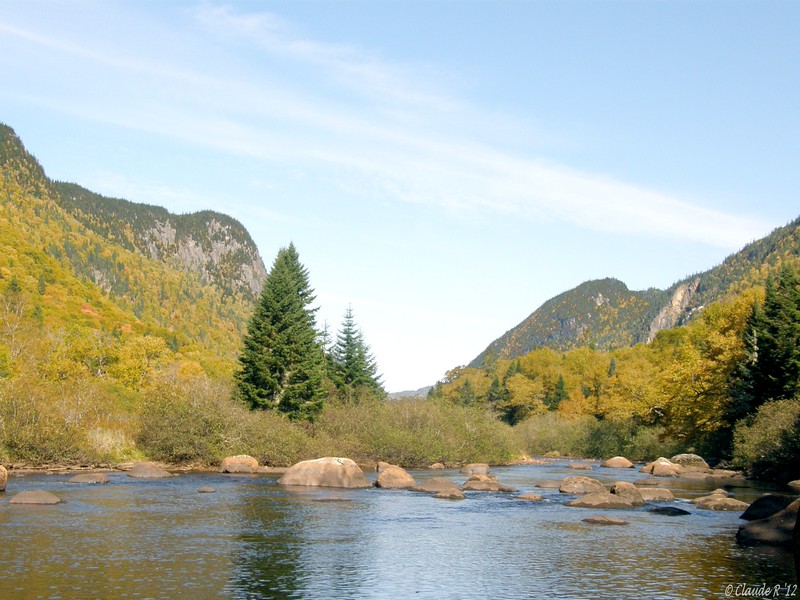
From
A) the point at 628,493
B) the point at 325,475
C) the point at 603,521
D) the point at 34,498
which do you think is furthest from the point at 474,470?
the point at 34,498

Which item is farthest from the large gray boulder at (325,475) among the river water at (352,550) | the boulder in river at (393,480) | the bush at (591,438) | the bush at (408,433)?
the bush at (591,438)

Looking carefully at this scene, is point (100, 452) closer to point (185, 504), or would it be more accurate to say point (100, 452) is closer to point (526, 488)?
point (185, 504)

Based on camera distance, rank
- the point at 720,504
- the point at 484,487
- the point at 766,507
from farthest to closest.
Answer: the point at 484,487 < the point at 720,504 < the point at 766,507

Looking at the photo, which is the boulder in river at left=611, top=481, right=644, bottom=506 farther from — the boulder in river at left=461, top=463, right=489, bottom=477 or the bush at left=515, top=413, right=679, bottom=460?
the bush at left=515, top=413, right=679, bottom=460

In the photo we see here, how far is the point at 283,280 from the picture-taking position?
66.6 metres

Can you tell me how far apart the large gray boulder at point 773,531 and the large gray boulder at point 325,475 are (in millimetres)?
23160

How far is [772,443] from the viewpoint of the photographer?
54.6 metres

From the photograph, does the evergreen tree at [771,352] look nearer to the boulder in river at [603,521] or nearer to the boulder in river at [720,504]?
the boulder in river at [720,504]

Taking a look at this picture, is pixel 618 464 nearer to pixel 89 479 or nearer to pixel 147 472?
pixel 147 472

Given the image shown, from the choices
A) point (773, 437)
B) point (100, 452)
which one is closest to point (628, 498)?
point (773, 437)

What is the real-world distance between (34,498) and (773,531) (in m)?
29.7

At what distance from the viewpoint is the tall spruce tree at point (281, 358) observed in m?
63.8

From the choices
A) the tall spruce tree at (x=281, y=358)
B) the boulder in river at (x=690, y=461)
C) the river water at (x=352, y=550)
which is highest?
the tall spruce tree at (x=281, y=358)

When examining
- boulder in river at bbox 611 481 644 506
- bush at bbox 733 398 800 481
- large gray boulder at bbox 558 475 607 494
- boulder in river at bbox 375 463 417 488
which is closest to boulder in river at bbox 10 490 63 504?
boulder in river at bbox 375 463 417 488
